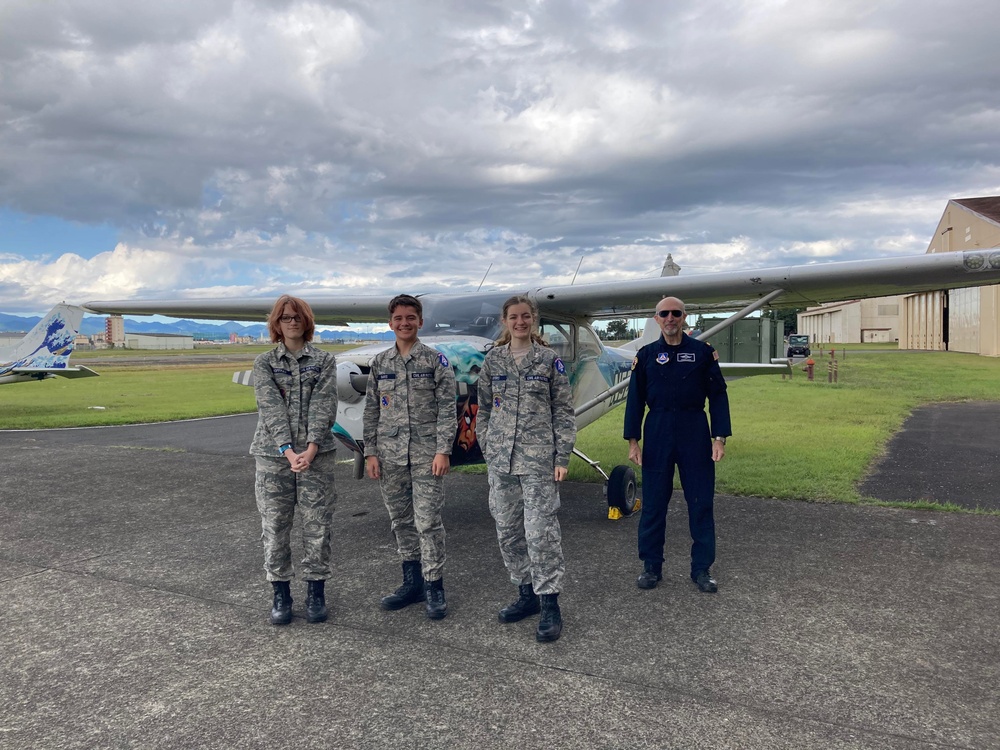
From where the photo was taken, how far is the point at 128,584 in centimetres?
461

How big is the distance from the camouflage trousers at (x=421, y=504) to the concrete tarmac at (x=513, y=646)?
363mm

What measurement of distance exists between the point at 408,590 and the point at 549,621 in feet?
3.18

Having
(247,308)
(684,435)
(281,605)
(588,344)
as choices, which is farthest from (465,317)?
(247,308)

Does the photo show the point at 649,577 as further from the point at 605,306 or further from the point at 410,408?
the point at 605,306

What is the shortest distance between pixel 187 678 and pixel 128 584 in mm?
1726

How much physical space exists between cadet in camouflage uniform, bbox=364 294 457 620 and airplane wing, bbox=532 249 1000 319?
2829mm

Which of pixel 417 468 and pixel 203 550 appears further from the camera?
pixel 203 550

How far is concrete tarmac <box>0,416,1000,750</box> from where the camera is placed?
2.79 meters

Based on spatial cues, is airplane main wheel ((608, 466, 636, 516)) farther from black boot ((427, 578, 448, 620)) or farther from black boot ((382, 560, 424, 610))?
black boot ((427, 578, 448, 620))

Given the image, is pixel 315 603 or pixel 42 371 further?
pixel 42 371

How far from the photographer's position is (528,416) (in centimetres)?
374

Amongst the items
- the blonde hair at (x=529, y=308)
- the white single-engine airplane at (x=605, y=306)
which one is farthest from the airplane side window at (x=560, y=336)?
the blonde hair at (x=529, y=308)

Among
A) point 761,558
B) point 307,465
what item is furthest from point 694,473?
point 307,465

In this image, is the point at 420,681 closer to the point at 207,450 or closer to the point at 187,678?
the point at 187,678
